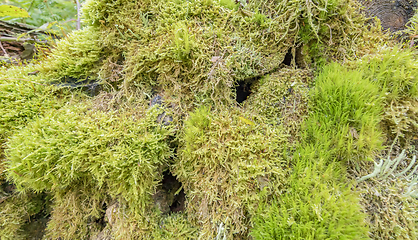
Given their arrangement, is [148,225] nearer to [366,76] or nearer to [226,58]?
[226,58]

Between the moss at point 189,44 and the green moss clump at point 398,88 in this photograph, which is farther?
the moss at point 189,44

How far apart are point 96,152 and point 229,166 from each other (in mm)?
1112

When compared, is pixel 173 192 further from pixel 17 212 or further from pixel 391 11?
pixel 391 11

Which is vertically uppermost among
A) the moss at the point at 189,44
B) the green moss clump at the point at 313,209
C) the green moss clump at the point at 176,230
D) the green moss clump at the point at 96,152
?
the moss at the point at 189,44

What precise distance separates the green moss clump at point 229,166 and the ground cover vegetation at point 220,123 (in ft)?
0.04

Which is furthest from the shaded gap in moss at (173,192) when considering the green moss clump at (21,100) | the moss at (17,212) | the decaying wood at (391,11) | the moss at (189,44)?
the decaying wood at (391,11)

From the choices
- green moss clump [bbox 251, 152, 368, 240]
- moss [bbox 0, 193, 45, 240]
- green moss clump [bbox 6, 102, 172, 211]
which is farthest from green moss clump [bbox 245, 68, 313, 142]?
moss [bbox 0, 193, 45, 240]

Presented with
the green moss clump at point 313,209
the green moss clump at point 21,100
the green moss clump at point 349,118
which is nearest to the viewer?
the green moss clump at point 313,209

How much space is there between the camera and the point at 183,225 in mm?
1737

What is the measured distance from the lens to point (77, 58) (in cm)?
193

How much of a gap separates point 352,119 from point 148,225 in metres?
1.94

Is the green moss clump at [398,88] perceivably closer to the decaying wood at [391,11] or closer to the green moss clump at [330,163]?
the green moss clump at [330,163]

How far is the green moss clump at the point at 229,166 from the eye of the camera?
4.76 ft

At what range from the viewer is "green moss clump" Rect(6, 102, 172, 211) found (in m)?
1.52
